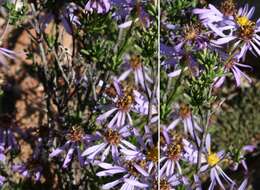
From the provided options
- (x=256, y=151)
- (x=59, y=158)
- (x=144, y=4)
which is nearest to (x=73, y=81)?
(x=59, y=158)

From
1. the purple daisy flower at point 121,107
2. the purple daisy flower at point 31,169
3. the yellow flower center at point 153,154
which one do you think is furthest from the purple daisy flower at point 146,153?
the purple daisy flower at point 31,169

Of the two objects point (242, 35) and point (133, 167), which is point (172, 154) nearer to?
point (133, 167)

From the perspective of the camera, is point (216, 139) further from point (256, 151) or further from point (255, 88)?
point (255, 88)

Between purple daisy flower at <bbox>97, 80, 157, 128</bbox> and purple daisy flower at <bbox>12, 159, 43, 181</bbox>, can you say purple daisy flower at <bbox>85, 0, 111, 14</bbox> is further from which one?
purple daisy flower at <bbox>12, 159, 43, 181</bbox>

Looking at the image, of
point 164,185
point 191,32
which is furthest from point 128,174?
point 191,32

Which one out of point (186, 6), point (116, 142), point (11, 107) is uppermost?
point (186, 6)

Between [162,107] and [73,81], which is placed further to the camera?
[73,81]
